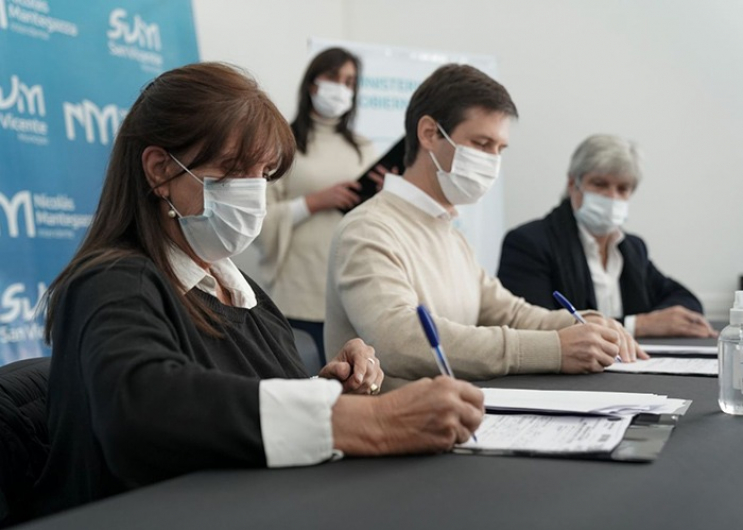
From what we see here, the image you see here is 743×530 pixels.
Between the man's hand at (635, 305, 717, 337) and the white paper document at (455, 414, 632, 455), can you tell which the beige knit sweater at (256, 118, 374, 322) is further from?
the white paper document at (455, 414, 632, 455)

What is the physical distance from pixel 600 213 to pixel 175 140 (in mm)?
1835

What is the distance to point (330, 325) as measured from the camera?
78.0 inches

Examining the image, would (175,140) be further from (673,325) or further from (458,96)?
(673,325)

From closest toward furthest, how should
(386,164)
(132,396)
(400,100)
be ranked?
(132,396) → (386,164) → (400,100)

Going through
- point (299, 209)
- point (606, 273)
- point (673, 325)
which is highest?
point (299, 209)

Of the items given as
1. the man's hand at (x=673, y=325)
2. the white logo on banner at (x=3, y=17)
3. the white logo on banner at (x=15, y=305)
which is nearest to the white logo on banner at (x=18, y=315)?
the white logo on banner at (x=15, y=305)

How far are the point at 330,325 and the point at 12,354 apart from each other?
3.65ft

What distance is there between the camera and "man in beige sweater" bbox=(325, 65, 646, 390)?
1683mm

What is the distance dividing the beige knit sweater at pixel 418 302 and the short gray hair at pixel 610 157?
29.0 inches

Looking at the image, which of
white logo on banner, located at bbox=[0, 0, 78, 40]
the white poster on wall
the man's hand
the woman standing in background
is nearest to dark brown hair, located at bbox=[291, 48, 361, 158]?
the woman standing in background

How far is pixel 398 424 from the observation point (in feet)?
3.20

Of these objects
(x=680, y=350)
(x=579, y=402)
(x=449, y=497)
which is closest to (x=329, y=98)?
(x=680, y=350)

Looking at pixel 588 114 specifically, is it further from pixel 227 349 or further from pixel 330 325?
pixel 227 349

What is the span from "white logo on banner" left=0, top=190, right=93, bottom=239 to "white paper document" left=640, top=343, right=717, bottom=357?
1603 mm
